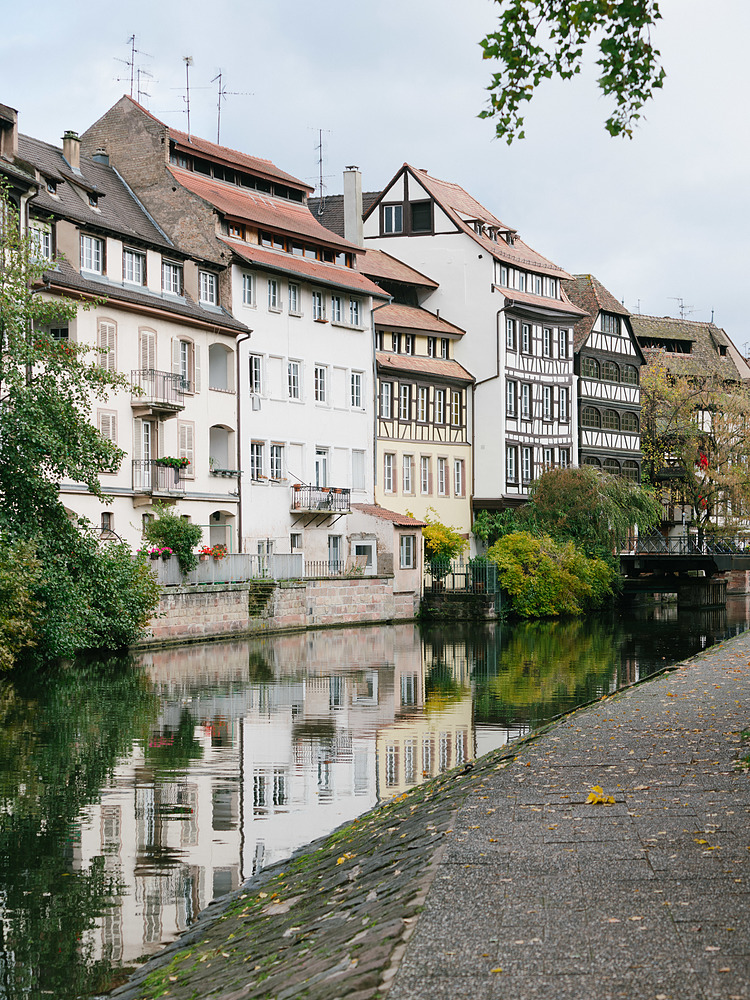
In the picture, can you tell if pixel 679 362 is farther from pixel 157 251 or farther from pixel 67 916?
pixel 67 916

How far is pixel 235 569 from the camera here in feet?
134

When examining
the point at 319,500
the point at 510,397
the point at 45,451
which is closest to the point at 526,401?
the point at 510,397

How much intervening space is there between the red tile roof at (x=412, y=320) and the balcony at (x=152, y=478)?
17.1 meters

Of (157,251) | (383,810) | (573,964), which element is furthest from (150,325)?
(573,964)

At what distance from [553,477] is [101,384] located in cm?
3064

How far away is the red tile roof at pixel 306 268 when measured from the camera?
4691cm

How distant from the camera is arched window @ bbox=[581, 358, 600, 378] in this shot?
217 ft

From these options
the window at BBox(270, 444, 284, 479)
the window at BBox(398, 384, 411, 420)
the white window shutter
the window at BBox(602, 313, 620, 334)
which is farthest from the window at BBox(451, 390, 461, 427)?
the white window shutter

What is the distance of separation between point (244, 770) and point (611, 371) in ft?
180

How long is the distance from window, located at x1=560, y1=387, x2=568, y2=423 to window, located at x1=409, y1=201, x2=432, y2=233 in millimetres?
10561

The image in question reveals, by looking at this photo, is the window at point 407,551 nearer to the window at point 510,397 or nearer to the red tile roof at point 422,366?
the red tile roof at point 422,366

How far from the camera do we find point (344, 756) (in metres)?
17.4

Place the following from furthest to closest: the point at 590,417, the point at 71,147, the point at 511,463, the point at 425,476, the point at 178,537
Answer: the point at 590,417 < the point at 511,463 < the point at 425,476 < the point at 71,147 < the point at 178,537

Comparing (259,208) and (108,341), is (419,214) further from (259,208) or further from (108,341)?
(108,341)
